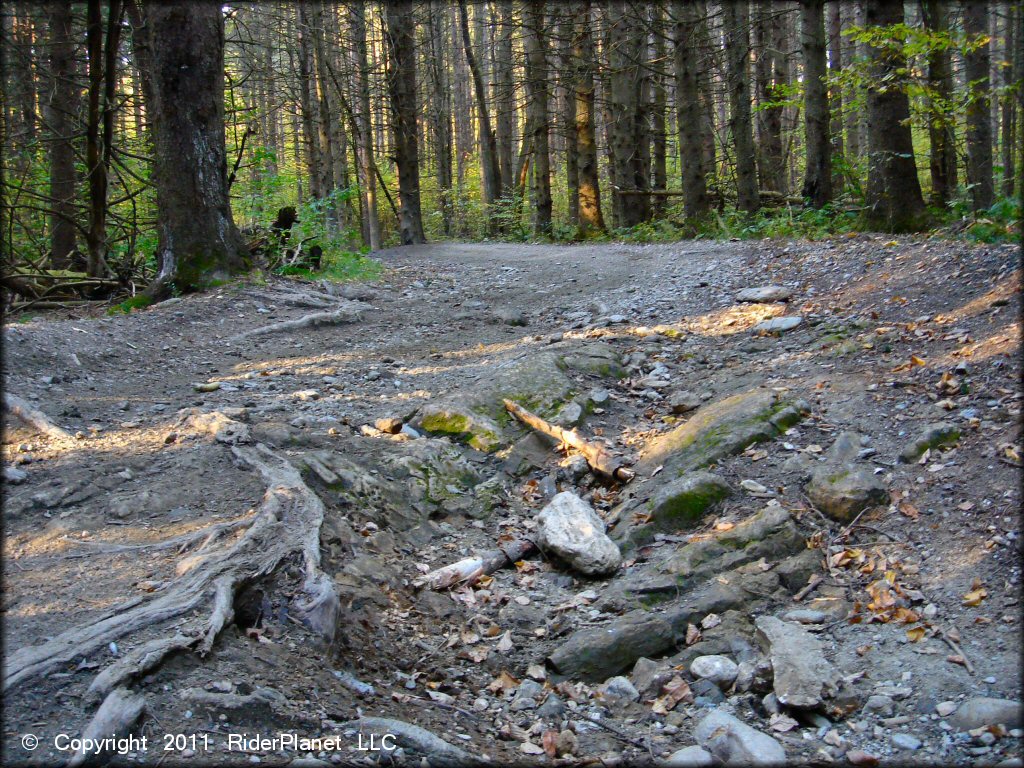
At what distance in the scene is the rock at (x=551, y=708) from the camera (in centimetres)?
328

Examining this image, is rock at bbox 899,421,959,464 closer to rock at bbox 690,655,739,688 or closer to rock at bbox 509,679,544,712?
rock at bbox 690,655,739,688

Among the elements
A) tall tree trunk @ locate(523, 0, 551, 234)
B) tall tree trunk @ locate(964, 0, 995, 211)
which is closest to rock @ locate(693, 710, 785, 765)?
tall tree trunk @ locate(964, 0, 995, 211)

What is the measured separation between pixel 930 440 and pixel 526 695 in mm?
2856

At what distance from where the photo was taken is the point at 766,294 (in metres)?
7.65

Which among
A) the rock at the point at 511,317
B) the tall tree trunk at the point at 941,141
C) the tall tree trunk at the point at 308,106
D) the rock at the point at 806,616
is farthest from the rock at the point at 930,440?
the tall tree trunk at the point at 308,106

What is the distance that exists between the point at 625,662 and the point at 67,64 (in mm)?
13061

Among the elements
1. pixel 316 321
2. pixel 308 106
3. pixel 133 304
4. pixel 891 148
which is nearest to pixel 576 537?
pixel 316 321

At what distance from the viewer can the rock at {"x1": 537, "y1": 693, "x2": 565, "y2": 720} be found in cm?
328

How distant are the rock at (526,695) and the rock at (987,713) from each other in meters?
1.70

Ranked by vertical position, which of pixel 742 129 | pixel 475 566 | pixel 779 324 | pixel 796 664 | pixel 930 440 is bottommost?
pixel 796 664

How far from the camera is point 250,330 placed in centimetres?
767

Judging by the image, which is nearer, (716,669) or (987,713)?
(987,713)

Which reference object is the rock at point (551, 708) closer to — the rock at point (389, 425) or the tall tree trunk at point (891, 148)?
the rock at point (389, 425)

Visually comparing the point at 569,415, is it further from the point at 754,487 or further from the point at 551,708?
the point at 551,708
